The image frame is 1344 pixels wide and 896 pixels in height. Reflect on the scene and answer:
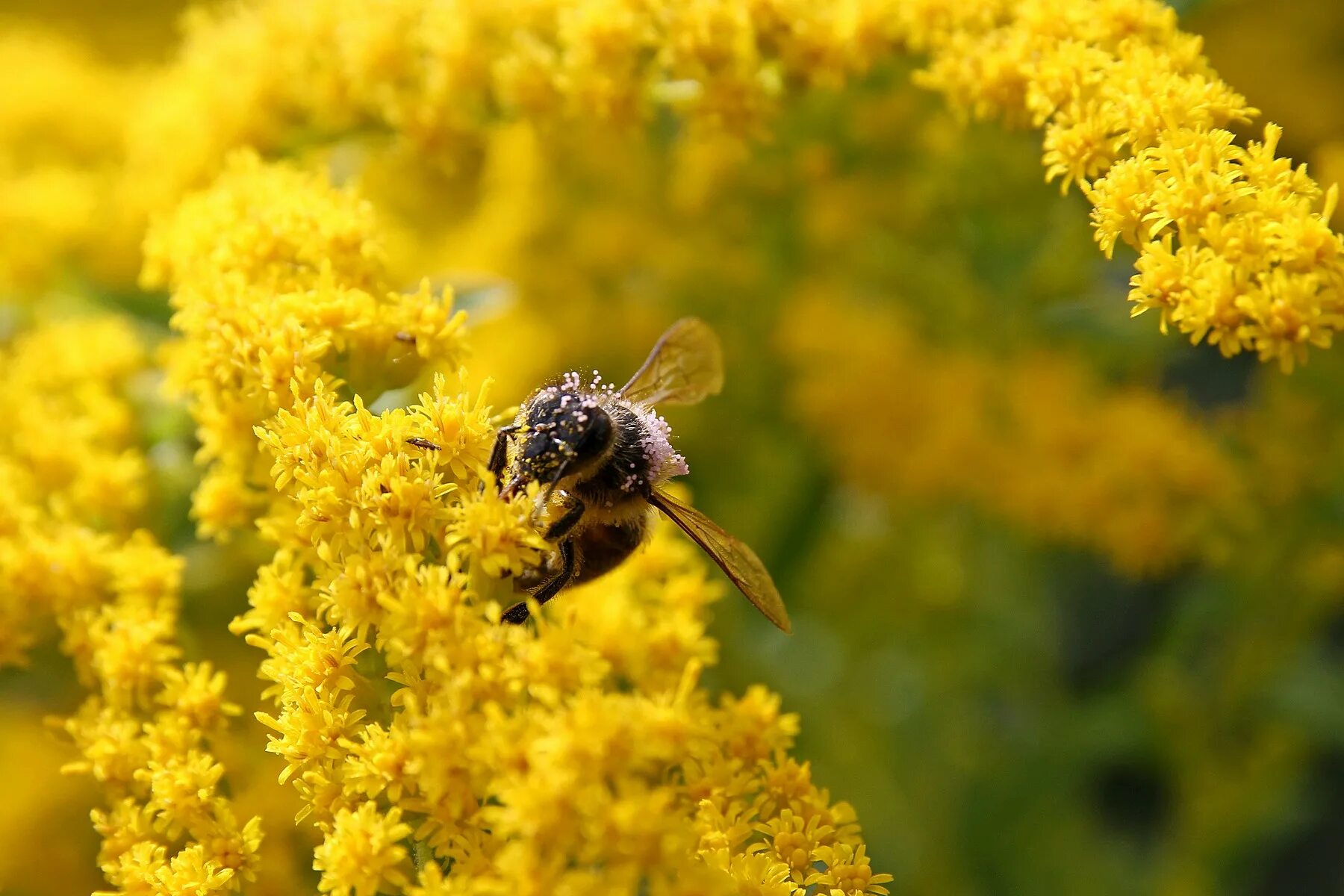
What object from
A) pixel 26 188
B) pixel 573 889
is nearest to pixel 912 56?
pixel 573 889

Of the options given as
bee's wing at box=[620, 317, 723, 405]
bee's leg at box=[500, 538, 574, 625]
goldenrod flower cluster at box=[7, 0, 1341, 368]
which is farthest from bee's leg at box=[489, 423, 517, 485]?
goldenrod flower cluster at box=[7, 0, 1341, 368]

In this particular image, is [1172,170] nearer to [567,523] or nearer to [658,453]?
[658,453]

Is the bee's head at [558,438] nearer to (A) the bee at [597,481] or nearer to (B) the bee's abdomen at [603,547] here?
(A) the bee at [597,481]

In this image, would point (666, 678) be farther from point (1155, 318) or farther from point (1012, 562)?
point (1012, 562)

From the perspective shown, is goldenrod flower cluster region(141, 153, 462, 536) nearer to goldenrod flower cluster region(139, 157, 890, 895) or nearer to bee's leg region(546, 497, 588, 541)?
goldenrod flower cluster region(139, 157, 890, 895)

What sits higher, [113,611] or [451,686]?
[113,611]

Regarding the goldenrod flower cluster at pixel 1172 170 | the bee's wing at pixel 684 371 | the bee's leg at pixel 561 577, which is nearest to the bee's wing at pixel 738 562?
the bee's leg at pixel 561 577

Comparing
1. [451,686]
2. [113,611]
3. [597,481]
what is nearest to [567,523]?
[597,481]
